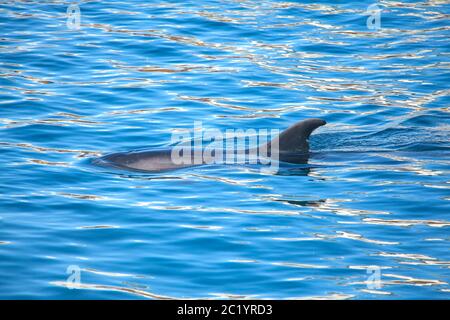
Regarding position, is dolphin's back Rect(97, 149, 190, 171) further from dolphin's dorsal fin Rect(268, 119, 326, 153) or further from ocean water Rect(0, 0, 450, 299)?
dolphin's dorsal fin Rect(268, 119, 326, 153)

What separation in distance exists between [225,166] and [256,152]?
568mm

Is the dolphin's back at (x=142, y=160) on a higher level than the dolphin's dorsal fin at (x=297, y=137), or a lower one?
lower

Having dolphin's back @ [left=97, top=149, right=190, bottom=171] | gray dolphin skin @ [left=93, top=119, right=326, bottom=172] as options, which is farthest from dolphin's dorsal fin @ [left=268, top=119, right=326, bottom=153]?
dolphin's back @ [left=97, top=149, right=190, bottom=171]

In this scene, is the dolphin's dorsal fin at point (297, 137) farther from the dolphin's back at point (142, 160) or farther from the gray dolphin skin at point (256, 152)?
the dolphin's back at point (142, 160)

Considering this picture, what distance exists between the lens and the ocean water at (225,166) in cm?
767

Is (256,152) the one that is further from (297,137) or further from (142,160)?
(142,160)

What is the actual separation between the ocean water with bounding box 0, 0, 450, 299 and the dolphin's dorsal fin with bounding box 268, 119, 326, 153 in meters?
0.32

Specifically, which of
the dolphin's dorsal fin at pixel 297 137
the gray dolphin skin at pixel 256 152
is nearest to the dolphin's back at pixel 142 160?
the gray dolphin skin at pixel 256 152

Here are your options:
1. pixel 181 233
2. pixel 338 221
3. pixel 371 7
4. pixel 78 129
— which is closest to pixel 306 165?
pixel 338 221

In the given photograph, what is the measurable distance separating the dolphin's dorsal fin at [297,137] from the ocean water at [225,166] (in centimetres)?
32

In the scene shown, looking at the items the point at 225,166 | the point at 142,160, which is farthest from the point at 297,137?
the point at 142,160

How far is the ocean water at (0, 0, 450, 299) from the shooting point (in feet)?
25.2

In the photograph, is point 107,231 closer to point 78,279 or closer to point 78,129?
point 78,279

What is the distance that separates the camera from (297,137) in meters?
11.1
